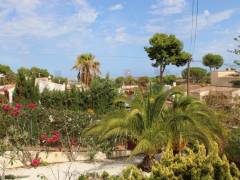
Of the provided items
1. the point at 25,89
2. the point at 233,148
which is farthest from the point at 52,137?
the point at 25,89

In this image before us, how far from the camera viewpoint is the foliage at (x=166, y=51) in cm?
3762

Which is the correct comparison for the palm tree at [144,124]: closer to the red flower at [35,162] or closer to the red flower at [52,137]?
the red flower at [52,137]

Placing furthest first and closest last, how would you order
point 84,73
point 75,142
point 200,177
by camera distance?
1. point 84,73
2. point 75,142
3. point 200,177

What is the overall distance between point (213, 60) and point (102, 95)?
46106 mm

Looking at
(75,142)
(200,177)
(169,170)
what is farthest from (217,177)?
(75,142)

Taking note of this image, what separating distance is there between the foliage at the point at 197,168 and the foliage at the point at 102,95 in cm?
1490

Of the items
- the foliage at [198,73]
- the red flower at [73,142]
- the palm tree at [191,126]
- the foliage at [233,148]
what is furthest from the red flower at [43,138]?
the foliage at [198,73]

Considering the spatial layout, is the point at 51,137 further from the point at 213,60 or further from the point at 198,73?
the point at 198,73

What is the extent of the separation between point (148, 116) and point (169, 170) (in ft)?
19.9

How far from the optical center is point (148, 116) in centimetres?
972

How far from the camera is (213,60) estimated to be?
204 feet

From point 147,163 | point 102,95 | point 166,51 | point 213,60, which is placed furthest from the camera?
point 213,60

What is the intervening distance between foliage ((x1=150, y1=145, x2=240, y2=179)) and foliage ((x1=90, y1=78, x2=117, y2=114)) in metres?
14.9

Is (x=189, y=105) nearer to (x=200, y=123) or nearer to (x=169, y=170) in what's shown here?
(x=200, y=123)
